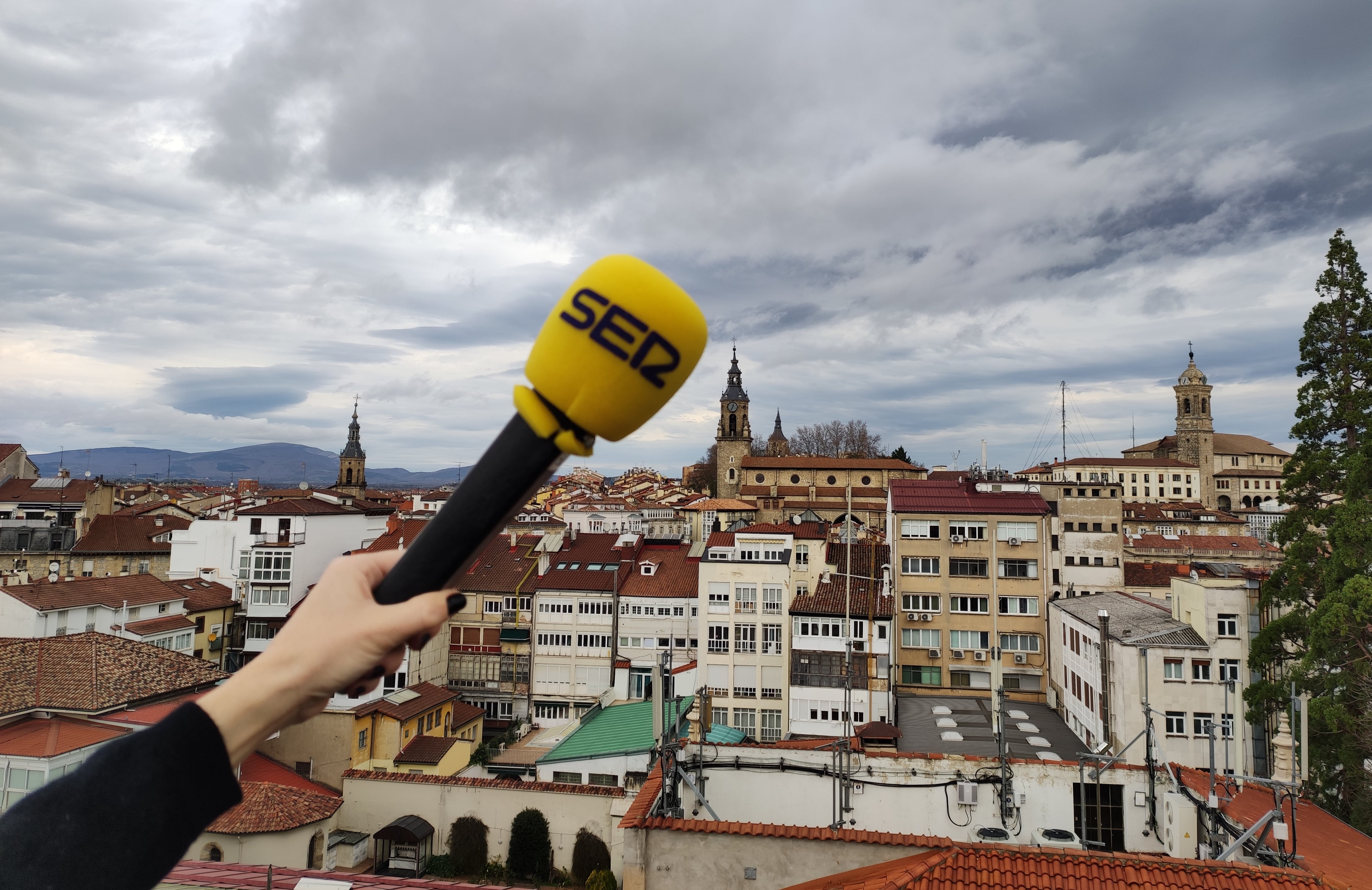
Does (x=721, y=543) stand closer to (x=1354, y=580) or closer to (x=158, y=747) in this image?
(x=1354, y=580)

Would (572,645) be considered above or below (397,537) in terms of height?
below

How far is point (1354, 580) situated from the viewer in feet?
69.7

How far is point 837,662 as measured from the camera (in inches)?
1255

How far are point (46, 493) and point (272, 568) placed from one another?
125 feet

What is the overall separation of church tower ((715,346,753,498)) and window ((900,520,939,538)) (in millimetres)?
55905

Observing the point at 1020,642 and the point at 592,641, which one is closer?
the point at 1020,642

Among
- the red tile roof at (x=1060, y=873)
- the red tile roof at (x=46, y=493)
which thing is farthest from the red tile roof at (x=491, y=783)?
the red tile roof at (x=46, y=493)

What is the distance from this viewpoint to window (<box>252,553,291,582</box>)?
117ft

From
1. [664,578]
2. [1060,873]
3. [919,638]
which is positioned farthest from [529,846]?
[919,638]

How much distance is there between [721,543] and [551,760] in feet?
46.1

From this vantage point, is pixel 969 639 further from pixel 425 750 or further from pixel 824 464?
pixel 824 464

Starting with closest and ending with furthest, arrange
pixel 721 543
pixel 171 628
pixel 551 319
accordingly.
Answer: pixel 551 319
pixel 171 628
pixel 721 543

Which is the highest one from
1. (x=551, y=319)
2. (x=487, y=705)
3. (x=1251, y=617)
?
(x=551, y=319)

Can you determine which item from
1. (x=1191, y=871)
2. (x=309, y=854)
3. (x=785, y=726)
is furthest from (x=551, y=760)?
(x=1191, y=871)
